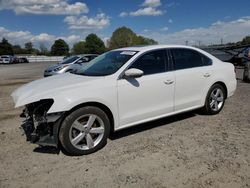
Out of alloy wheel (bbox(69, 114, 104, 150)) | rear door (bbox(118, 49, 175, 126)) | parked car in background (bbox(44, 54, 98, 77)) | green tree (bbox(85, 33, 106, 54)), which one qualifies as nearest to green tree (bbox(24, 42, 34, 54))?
green tree (bbox(85, 33, 106, 54))

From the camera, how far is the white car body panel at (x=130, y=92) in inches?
169

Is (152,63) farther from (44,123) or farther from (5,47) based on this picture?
(5,47)

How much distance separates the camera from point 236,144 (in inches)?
184

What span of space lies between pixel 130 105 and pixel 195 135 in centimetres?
136

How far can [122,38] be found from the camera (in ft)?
283

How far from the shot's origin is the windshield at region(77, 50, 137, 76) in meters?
4.97

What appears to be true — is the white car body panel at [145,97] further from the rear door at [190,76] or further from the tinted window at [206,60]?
the tinted window at [206,60]

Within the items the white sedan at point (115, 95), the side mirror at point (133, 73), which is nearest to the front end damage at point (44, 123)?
the white sedan at point (115, 95)

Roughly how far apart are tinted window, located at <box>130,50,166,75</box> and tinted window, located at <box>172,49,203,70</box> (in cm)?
32

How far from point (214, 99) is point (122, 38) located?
8159 cm

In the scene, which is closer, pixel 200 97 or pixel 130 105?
pixel 130 105

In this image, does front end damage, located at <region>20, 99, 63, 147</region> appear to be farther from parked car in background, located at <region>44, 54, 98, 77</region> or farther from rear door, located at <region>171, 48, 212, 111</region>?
parked car in background, located at <region>44, 54, 98, 77</region>

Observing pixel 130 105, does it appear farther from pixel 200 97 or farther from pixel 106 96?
pixel 200 97

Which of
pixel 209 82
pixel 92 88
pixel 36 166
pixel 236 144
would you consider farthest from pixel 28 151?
pixel 209 82
